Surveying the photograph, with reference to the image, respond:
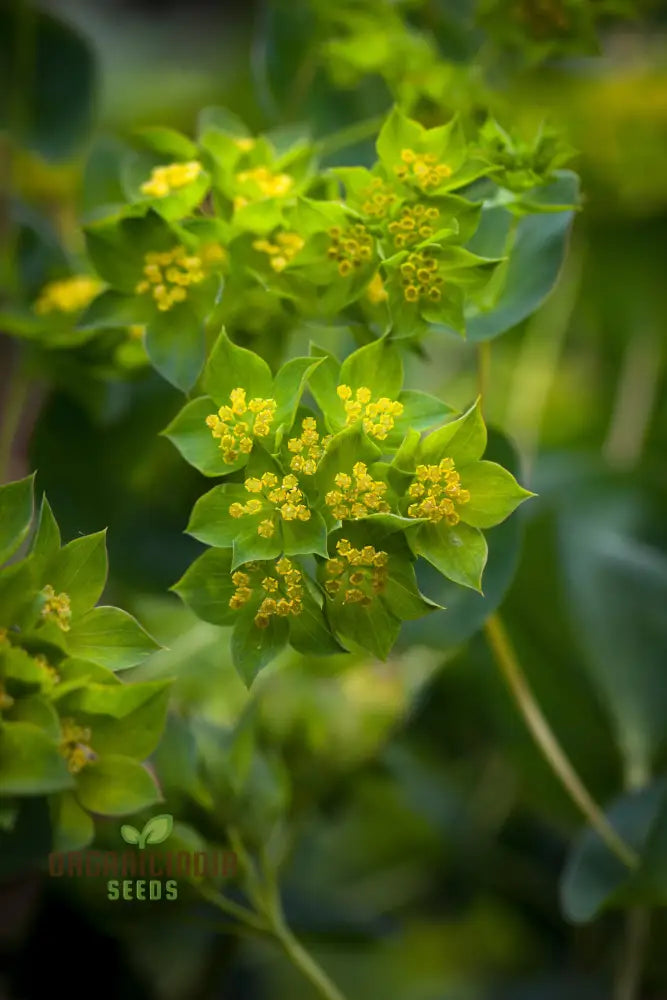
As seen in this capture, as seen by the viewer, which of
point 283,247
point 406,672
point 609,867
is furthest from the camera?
point 406,672

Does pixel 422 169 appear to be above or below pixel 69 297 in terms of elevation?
above

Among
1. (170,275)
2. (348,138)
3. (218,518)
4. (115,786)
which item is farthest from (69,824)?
(348,138)

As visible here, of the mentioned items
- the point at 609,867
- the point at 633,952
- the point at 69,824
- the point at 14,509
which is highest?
the point at 14,509

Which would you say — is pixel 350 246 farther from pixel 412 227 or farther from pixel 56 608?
pixel 56 608

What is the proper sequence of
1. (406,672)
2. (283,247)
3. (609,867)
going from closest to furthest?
(283,247)
(609,867)
(406,672)

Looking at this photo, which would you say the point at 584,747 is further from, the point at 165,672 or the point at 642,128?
the point at 642,128

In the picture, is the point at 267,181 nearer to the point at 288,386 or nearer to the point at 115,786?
the point at 288,386

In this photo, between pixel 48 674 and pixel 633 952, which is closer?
pixel 48 674

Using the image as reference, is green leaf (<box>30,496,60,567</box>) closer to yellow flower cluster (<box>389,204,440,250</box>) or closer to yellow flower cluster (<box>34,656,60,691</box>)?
yellow flower cluster (<box>34,656,60,691</box>)
